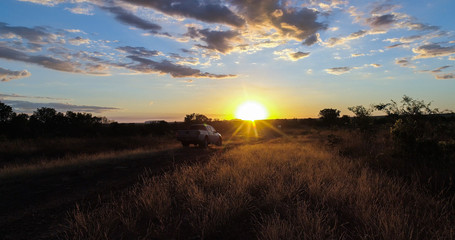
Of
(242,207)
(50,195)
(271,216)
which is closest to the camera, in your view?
(271,216)

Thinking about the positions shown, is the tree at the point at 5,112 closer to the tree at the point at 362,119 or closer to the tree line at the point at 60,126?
the tree line at the point at 60,126

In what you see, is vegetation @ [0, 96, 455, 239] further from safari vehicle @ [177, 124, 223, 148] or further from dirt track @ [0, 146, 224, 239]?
safari vehicle @ [177, 124, 223, 148]

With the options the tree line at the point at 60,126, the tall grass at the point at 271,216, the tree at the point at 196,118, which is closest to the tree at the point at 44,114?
the tree line at the point at 60,126

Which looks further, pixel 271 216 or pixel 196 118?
pixel 196 118

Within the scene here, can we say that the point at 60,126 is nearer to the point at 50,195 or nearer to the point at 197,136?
the point at 197,136

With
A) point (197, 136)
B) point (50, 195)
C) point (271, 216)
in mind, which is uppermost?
point (197, 136)

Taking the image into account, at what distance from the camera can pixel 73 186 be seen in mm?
7797

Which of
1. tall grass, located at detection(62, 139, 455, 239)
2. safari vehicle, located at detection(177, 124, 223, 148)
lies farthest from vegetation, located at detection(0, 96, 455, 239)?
safari vehicle, located at detection(177, 124, 223, 148)

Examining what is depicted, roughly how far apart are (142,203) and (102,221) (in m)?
1.10

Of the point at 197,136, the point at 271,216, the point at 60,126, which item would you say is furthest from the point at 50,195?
the point at 60,126

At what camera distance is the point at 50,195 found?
22.2 ft

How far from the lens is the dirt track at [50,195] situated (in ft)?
15.0

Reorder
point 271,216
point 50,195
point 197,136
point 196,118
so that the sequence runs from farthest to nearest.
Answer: point 196,118 < point 197,136 < point 50,195 < point 271,216

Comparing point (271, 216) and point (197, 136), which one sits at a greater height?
point (197, 136)
